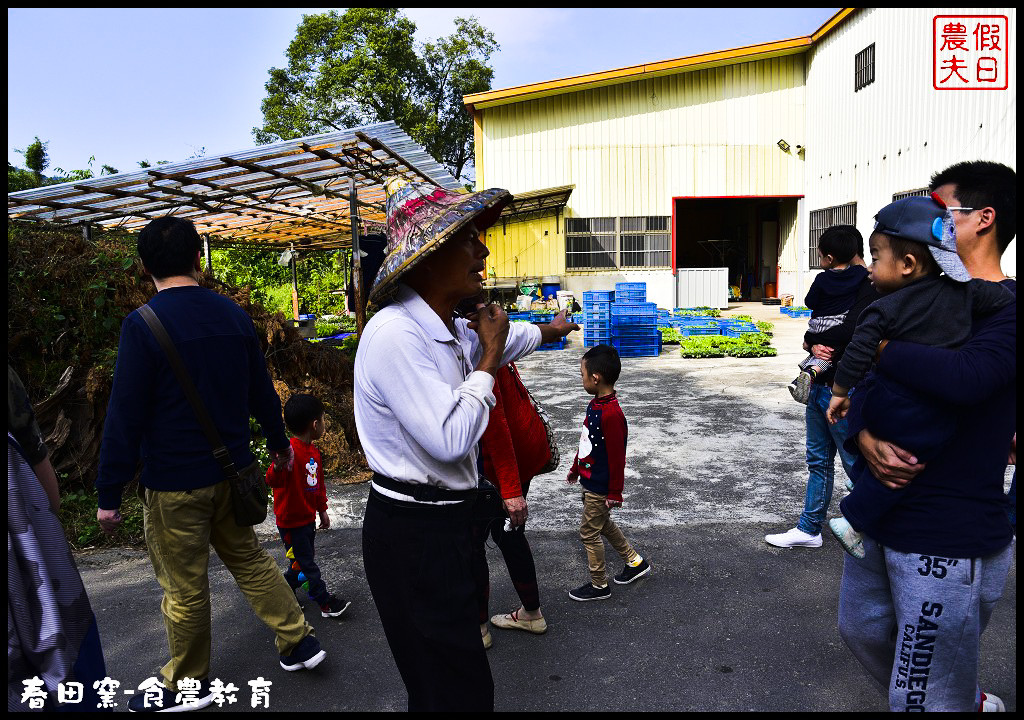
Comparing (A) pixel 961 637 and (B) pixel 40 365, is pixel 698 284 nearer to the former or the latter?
(B) pixel 40 365

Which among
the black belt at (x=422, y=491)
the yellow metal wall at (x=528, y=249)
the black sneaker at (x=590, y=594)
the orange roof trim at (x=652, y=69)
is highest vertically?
the orange roof trim at (x=652, y=69)

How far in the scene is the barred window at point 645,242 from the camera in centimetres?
2217

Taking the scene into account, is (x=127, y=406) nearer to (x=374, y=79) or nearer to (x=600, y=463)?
(x=600, y=463)

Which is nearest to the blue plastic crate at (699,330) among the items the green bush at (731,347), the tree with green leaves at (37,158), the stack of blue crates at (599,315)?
the green bush at (731,347)

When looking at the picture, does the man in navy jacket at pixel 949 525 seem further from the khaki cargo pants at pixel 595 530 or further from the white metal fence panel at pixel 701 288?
the white metal fence panel at pixel 701 288

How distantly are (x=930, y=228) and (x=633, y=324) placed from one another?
10820 mm

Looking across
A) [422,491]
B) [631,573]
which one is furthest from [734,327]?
[422,491]

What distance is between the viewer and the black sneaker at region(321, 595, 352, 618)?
3646 millimetres

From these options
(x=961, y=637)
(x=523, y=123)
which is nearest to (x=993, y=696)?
(x=961, y=637)

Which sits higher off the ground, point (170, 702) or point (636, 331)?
point (636, 331)

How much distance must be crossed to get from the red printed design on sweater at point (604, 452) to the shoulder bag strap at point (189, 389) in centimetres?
182

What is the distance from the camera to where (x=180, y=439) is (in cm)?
284

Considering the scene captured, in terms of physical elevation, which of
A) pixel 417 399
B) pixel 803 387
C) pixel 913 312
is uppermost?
pixel 913 312

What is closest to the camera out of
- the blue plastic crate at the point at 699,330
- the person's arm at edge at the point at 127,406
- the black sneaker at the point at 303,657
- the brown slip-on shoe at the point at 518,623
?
the person's arm at edge at the point at 127,406
